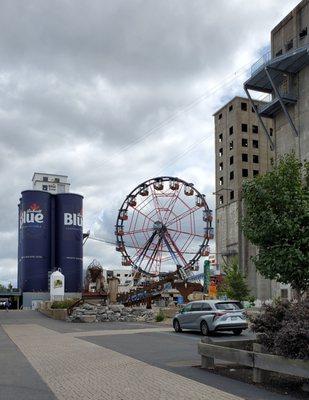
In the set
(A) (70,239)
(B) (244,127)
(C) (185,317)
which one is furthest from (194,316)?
(B) (244,127)

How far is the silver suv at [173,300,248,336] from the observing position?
72.6ft

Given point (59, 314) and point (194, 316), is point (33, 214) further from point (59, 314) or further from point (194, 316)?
point (194, 316)

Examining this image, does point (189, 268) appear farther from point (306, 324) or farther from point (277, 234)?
point (306, 324)

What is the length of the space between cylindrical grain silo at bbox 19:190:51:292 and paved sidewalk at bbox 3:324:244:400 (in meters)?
73.5

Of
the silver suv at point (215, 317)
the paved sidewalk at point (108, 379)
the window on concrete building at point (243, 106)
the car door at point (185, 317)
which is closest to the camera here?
the paved sidewalk at point (108, 379)

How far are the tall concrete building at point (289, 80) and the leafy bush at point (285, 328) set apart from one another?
50686 mm

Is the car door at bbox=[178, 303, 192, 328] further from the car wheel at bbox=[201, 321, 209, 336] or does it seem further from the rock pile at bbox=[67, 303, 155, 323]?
the rock pile at bbox=[67, 303, 155, 323]

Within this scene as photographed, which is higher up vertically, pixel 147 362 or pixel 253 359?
pixel 253 359

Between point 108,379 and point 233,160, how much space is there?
89889 millimetres

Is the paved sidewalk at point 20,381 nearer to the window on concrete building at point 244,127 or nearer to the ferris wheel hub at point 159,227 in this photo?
the ferris wheel hub at point 159,227

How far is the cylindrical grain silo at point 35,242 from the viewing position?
87.8 metres

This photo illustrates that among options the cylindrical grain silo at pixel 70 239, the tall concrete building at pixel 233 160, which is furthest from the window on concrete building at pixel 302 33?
the cylindrical grain silo at pixel 70 239

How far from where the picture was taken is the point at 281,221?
16.3 m

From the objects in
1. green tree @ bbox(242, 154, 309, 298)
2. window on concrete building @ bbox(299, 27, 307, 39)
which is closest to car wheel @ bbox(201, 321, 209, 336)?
green tree @ bbox(242, 154, 309, 298)
